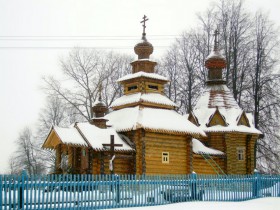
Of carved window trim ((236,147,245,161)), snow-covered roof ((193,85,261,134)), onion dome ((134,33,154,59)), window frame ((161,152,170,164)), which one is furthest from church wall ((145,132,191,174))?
onion dome ((134,33,154,59))

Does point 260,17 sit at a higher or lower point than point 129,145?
higher

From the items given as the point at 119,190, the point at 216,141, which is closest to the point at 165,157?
the point at 216,141

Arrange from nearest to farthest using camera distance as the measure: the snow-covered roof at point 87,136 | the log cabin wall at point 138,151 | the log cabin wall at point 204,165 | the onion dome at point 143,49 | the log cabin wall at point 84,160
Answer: the snow-covered roof at point 87,136 → the log cabin wall at point 84,160 → the log cabin wall at point 138,151 → the log cabin wall at point 204,165 → the onion dome at point 143,49

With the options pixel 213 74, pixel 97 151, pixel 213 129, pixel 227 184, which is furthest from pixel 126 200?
pixel 213 74

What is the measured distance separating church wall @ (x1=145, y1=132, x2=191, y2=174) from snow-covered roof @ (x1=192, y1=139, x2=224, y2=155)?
1.78 meters

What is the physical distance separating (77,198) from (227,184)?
26.5 feet

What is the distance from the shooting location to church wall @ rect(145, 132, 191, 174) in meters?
25.5

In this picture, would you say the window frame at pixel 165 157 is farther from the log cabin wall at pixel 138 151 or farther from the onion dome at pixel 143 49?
the onion dome at pixel 143 49

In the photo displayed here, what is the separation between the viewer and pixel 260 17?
1432 inches

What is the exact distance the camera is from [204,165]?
2981 centimetres

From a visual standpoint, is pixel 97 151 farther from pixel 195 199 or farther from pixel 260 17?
pixel 260 17

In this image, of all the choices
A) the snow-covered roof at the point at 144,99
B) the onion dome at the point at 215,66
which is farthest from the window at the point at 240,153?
the snow-covered roof at the point at 144,99

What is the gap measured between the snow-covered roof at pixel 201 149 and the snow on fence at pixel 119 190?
810cm

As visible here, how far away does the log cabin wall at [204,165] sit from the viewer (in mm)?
29000
